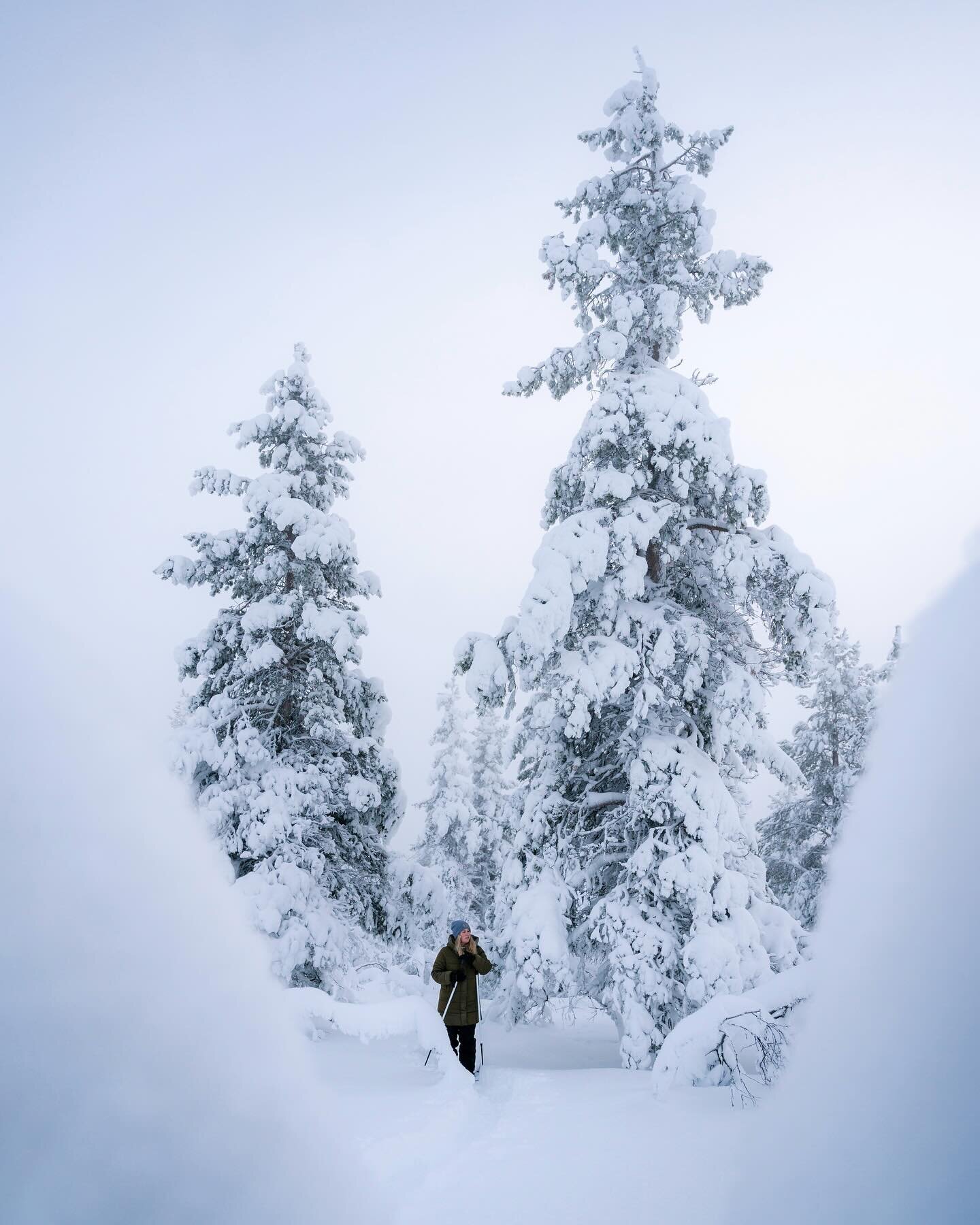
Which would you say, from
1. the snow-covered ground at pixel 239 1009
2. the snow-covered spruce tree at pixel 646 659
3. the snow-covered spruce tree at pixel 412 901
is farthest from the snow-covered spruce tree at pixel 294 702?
the snow-covered ground at pixel 239 1009

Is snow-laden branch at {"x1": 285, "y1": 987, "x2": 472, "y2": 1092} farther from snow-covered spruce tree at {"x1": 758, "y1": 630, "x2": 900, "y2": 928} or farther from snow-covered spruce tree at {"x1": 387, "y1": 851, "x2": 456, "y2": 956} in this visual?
snow-covered spruce tree at {"x1": 758, "y1": 630, "x2": 900, "y2": 928}

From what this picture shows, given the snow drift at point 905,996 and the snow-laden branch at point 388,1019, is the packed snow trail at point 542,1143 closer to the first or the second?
the snow-laden branch at point 388,1019

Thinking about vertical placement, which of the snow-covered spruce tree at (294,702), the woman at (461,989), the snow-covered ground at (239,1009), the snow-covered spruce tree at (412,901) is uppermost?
the snow-covered spruce tree at (294,702)

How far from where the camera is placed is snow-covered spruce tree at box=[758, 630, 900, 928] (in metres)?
17.5

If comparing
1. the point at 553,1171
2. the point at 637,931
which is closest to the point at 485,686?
the point at 637,931

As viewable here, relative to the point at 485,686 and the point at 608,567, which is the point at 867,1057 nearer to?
the point at 485,686

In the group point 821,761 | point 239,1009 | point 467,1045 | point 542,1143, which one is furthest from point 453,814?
point 239,1009

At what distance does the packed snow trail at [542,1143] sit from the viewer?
10.5ft

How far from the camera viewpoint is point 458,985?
23.2ft

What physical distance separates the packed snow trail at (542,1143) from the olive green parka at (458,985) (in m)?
0.54

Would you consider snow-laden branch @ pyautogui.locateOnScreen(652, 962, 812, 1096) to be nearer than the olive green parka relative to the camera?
Yes

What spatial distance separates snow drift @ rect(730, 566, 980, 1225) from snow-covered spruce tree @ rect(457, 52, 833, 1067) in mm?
6382

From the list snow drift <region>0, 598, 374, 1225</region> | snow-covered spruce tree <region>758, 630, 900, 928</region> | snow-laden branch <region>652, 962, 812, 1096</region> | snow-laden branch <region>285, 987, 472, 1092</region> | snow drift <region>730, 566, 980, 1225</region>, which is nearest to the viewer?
snow drift <region>0, 598, 374, 1225</region>

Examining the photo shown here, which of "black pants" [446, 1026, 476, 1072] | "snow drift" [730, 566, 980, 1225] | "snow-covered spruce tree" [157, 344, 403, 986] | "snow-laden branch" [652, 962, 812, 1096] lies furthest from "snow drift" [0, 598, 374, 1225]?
"snow-covered spruce tree" [157, 344, 403, 986]
